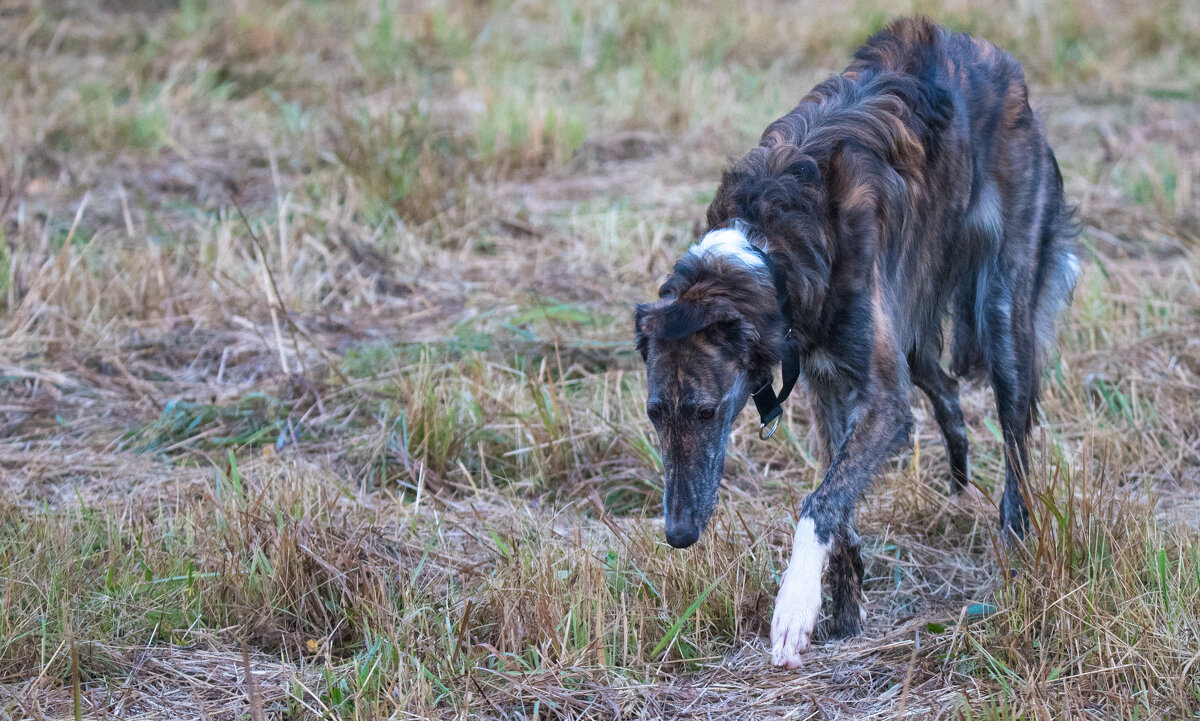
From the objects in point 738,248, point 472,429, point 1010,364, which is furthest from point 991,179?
point 472,429

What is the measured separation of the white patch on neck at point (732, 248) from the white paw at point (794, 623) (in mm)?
941

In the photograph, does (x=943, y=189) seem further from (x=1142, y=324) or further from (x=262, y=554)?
(x=262, y=554)

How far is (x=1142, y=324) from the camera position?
5.43 m

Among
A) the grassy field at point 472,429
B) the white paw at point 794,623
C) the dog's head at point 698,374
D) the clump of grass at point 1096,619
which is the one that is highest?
the dog's head at point 698,374

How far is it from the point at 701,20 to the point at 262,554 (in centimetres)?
897

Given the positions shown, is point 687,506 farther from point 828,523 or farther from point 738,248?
point 738,248

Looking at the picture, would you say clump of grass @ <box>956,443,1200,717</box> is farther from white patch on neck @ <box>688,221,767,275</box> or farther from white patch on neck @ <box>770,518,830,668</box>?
white patch on neck @ <box>688,221,767,275</box>

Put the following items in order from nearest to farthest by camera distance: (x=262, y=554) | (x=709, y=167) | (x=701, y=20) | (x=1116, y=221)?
(x=262, y=554) < (x=1116, y=221) < (x=709, y=167) < (x=701, y=20)

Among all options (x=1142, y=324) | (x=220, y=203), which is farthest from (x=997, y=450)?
(x=220, y=203)

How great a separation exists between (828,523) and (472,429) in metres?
1.84

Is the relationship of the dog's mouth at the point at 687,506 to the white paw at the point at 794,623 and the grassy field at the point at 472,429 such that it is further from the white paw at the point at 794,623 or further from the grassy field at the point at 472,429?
the white paw at the point at 794,623

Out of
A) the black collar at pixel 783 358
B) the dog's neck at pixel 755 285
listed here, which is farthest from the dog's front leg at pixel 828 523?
the dog's neck at pixel 755 285

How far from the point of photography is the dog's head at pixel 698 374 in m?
3.29

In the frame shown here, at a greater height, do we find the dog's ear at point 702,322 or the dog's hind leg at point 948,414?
the dog's ear at point 702,322
